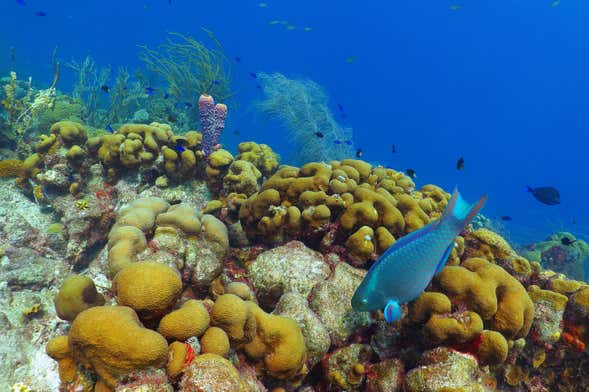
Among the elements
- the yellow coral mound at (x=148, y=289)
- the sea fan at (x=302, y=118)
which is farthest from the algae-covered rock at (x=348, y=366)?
the sea fan at (x=302, y=118)

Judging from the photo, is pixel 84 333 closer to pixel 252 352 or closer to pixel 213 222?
pixel 252 352

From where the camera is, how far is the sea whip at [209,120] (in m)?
5.71

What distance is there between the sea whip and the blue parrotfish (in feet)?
14.1

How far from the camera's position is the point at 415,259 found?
2.00m

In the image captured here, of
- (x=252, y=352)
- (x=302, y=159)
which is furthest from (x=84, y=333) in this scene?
(x=302, y=159)

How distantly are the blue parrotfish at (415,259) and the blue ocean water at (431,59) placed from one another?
103890mm

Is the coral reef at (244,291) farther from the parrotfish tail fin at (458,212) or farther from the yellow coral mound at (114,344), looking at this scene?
the parrotfish tail fin at (458,212)

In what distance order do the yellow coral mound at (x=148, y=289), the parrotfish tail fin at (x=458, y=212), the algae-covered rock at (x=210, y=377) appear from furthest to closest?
the yellow coral mound at (x=148, y=289) < the algae-covered rock at (x=210, y=377) < the parrotfish tail fin at (x=458, y=212)

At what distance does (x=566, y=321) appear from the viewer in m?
3.61

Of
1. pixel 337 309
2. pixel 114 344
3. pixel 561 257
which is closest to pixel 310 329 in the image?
pixel 337 309

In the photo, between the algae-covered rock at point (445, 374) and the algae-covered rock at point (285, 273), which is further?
the algae-covered rock at point (285, 273)

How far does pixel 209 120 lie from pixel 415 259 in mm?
4558

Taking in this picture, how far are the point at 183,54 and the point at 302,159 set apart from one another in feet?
17.5

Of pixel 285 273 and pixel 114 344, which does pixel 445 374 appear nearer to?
pixel 285 273
